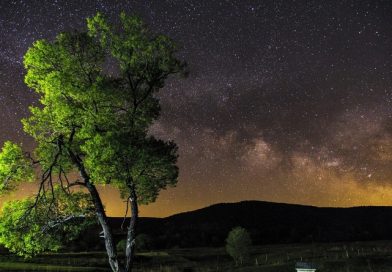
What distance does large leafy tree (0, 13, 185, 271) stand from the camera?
874 inches

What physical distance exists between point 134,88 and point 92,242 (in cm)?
14265

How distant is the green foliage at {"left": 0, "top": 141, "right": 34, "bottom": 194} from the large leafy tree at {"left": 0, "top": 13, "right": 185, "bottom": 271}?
47 millimetres

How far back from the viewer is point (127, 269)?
24.5 m

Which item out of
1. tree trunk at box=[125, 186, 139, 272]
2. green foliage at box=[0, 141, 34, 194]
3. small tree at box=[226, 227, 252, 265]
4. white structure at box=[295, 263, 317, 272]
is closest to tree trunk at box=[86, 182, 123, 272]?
tree trunk at box=[125, 186, 139, 272]

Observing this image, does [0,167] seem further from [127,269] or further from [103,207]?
[127,269]

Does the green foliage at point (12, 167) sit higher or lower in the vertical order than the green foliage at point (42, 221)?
higher

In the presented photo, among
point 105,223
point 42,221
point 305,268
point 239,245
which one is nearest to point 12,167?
point 42,221

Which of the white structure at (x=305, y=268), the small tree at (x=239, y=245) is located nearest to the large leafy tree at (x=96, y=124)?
the white structure at (x=305, y=268)

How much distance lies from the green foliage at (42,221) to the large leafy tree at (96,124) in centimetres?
6

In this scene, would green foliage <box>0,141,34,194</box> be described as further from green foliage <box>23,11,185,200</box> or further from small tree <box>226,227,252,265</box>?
small tree <box>226,227,252,265</box>

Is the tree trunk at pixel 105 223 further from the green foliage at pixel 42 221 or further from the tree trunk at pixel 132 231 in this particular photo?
the tree trunk at pixel 132 231

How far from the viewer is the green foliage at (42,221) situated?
22.3 meters

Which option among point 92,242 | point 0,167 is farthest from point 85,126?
point 92,242

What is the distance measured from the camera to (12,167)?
22.2 meters
